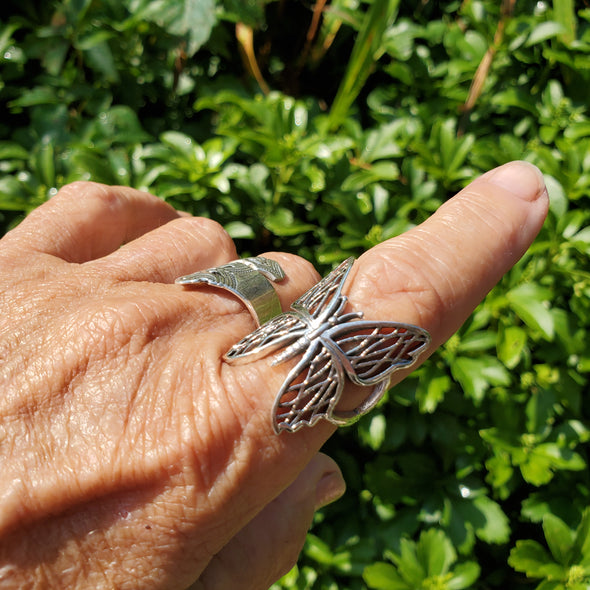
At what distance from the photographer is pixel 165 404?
1156mm

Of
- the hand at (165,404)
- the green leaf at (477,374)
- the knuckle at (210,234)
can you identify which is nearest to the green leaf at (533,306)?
the green leaf at (477,374)

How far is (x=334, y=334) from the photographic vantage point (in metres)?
1.16

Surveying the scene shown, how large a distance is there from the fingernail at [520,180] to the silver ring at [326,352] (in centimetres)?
49

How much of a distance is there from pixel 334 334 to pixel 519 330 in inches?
32.7

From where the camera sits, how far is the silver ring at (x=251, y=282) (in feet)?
4.51

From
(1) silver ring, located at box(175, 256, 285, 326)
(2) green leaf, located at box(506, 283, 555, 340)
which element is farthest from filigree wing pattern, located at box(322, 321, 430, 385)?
(2) green leaf, located at box(506, 283, 555, 340)

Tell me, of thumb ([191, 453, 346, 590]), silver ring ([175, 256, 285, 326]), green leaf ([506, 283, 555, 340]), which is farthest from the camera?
green leaf ([506, 283, 555, 340])

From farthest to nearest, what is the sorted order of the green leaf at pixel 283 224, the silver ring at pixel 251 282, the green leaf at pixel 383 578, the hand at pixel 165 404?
1. the green leaf at pixel 283 224
2. the green leaf at pixel 383 578
3. the silver ring at pixel 251 282
4. the hand at pixel 165 404

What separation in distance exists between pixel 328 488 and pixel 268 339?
0.52 metres

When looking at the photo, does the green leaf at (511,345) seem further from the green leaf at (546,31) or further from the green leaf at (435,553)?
the green leaf at (546,31)

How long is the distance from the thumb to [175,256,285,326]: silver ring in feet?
1.39

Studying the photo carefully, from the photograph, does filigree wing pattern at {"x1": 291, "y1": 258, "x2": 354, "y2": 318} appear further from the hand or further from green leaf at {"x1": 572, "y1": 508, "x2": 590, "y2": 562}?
green leaf at {"x1": 572, "y1": 508, "x2": 590, "y2": 562}

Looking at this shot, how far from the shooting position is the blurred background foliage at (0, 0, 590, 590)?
1.75 m

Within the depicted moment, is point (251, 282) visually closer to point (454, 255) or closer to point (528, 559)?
point (454, 255)
